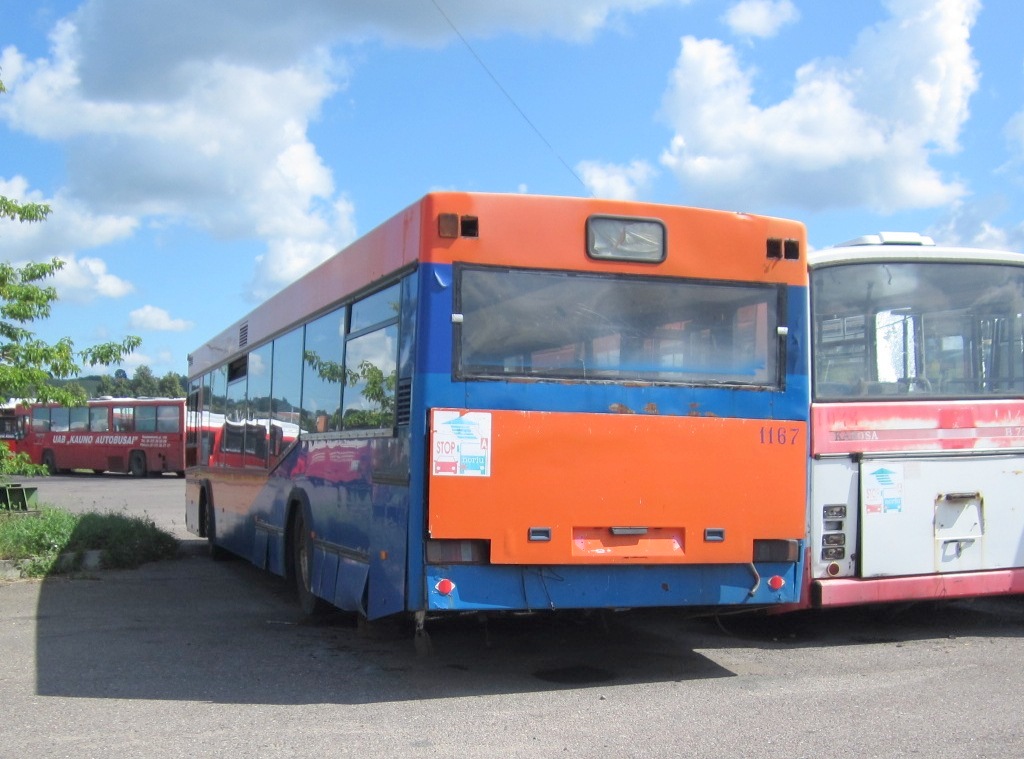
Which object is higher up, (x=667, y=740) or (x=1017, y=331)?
(x=1017, y=331)

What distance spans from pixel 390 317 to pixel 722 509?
2.48 meters

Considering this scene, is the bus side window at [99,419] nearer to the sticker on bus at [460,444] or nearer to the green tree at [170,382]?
the sticker on bus at [460,444]

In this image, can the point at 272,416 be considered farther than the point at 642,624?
Yes

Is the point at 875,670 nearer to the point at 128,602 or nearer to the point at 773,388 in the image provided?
the point at 773,388

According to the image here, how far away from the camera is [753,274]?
7117mm

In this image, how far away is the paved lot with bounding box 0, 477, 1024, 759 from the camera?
5590mm

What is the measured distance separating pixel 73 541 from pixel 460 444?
7829 millimetres

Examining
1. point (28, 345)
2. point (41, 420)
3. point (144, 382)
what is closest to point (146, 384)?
point (144, 382)

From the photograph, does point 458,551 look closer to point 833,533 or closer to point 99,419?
point 833,533

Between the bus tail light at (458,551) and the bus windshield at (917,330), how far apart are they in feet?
10.0

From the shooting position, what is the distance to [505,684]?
22.9 ft

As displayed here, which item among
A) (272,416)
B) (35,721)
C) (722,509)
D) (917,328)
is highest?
(917,328)

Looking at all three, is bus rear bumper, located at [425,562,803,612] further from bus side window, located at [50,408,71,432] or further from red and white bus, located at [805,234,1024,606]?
bus side window, located at [50,408,71,432]

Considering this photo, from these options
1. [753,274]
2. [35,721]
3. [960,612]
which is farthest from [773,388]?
[35,721]
